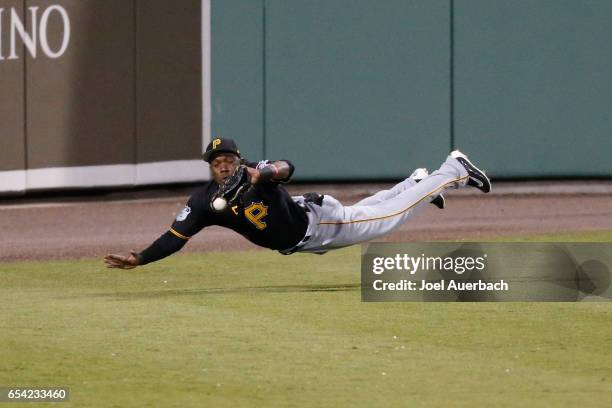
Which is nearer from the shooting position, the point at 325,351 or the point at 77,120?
the point at 325,351

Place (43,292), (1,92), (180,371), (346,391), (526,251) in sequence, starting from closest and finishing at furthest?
(346,391)
(180,371)
(43,292)
(526,251)
(1,92)

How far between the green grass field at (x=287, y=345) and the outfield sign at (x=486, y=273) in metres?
0.21

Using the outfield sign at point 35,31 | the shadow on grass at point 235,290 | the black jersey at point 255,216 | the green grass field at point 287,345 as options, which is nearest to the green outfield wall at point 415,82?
the outfield sign at point 35,31

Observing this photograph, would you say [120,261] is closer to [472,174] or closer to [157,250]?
[157,250]

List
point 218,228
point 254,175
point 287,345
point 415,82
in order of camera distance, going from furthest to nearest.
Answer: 1. point 415,82
2. point 218,228
3. point 254,175
4. point 287,345

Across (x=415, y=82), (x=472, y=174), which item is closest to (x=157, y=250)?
(x=472, y=174)

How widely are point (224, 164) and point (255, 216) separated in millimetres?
339

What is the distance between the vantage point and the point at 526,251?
11.0 m

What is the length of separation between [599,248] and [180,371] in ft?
16.7

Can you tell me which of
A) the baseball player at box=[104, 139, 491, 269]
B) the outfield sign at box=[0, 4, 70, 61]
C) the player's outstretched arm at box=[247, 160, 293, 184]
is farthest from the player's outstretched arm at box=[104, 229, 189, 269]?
the outfield sign at box=[0, 4, 70, 61]

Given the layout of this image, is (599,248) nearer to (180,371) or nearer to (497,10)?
(497,10)

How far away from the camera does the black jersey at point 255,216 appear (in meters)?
8.76

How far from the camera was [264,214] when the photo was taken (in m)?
8.77

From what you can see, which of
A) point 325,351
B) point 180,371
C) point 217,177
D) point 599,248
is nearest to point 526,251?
point 599,248
